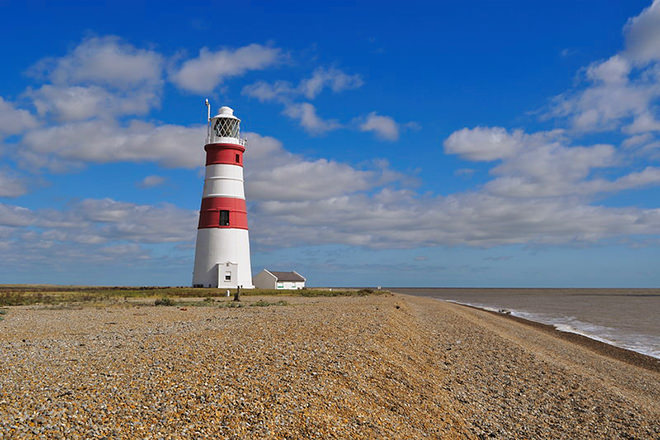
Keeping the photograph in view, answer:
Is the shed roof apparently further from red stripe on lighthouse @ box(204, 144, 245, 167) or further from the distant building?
red stripe on lighthouse @ box(204, 144, 245, 167)

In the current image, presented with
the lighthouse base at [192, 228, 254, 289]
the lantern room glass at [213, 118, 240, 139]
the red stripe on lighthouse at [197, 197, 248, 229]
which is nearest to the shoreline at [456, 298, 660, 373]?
the lighthouse base at [192, 228, 254, 289]

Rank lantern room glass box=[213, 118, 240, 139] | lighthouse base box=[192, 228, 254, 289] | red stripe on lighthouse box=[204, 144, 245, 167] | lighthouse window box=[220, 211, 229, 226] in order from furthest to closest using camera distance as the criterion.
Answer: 1. lantern room glass box=[213, 118, 240, 139]
2. red stripe on lighthouse box=[204, 144, 245, 167]
3. lighthouse base box=[192, 228, 254, 289]
4. lighthouse window box=[220, 211, 229, 226]

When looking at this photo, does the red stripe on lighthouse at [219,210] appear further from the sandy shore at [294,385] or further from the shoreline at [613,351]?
the shoreline at [613,351]

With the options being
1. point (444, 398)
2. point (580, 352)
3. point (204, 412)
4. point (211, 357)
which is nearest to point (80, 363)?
point (211, 357)

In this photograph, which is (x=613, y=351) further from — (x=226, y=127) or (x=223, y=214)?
(x=226, y=127)

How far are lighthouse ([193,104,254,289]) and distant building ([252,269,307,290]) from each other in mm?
11755

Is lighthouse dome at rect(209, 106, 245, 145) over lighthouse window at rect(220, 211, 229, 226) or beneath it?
over

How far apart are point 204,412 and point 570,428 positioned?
26.9 feet

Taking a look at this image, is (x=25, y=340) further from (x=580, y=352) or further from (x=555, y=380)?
(x=580, y=352)

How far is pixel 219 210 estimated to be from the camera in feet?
149

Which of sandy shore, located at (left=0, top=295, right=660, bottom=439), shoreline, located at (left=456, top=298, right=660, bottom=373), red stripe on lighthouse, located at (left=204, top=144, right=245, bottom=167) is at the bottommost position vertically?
shoreline, located at (left=456, top=298, right=660, bottom=373)

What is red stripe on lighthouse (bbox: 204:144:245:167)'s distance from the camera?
46188 millimetres

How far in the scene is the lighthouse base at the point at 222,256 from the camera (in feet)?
150

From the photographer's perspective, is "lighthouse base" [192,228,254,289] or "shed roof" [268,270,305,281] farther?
"shed roof" [268,270,305,281]
